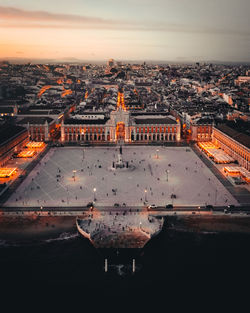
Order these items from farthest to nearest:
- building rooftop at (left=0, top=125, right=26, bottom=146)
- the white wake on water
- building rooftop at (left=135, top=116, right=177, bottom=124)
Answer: building rooftop at (left=135, top=116, right=177, bottom=124)
building rooftop at (left=0, top=125, right=26, bottom=146)
the white wake on water

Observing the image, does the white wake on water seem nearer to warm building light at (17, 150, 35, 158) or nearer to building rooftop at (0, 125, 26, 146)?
building rooftop at (0, 125, 26, 146)

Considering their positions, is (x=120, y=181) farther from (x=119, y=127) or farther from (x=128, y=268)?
(x=119, y=127)

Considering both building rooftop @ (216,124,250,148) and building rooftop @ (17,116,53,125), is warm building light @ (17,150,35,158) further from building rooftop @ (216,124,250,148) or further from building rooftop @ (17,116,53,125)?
building rooftop @ (216,124,250,148)

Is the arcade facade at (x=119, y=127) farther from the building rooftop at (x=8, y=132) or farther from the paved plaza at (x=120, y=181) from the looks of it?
the paved plaza at (x=120, y=181)

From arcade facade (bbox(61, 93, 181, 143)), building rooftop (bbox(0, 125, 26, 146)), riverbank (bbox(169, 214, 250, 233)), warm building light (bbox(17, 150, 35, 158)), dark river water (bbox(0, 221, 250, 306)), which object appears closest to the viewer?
dark river water (bbox(0, 221, 250, 306))

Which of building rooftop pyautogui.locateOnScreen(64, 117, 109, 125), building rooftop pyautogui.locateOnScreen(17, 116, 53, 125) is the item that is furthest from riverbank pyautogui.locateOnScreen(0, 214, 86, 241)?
building rooftop pyautogui.locateOnScreen(64, 117, 109, 125)

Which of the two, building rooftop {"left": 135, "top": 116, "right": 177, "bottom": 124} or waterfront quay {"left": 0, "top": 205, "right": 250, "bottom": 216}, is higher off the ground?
building rooftop {"left": 135, "top": 116, "right": 177, "bottom": 124}

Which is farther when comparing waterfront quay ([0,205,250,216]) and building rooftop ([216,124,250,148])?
building rooftop ([216,124,250,148])

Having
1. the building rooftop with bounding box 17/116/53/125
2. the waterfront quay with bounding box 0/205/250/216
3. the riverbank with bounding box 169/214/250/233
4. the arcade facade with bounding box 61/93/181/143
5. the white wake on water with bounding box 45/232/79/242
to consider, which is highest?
the building rooftop with bounding box 17/116/53/125
